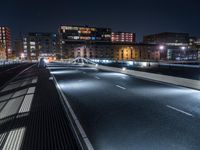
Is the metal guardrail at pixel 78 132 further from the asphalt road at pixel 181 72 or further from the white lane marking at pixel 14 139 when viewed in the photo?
the asphalt road at pixel 181 72

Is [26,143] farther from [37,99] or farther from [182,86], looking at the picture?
[182,86]

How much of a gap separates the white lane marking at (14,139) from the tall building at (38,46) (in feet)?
606

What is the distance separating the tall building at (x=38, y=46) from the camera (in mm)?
183000

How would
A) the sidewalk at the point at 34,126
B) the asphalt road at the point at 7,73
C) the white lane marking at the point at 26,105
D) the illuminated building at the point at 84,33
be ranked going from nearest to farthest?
the sidewalk at the point at 34,126, the white lane marking at the point at 26,105, the asphalt road at the point at 7,73, the illuminated building at the point at 84,33

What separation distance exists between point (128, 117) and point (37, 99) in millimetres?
6165

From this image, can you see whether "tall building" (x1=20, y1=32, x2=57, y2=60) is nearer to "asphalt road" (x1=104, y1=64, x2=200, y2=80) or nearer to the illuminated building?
the illuminated building

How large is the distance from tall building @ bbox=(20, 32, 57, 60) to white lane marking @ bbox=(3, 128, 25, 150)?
606 feet

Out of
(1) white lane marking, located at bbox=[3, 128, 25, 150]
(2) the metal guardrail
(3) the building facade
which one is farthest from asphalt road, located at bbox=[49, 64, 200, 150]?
(3) the building facade

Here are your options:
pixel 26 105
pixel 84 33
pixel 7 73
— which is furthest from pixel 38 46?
pixel 26 105

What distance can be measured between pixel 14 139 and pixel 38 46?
614 ft

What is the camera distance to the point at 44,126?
25.3ft

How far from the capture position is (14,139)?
6.39 meters

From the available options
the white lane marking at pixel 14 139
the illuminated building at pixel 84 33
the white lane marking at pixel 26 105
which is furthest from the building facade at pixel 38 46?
the white lane marking at pixel 14 139

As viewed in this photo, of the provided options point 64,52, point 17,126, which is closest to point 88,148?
point 17,126
